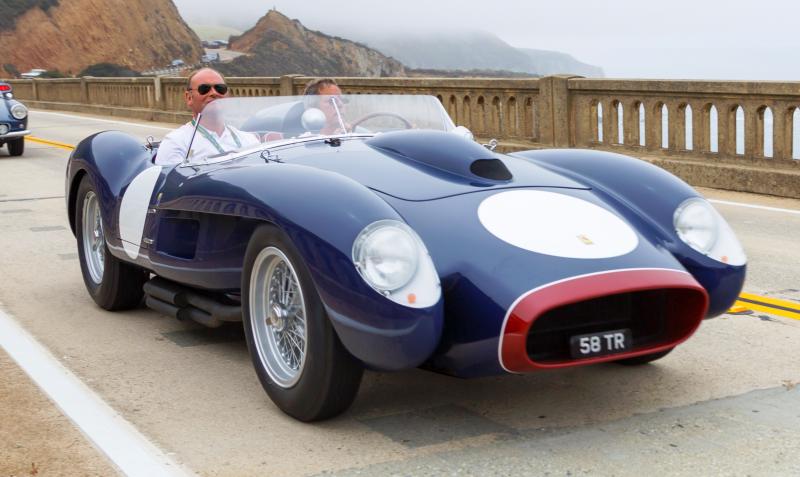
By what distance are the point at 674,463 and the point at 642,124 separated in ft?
33.5

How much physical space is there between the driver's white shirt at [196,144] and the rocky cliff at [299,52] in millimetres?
79224

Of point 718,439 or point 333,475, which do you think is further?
point 718,439

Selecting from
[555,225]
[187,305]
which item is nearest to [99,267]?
[187,305]

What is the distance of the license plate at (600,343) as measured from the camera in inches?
167

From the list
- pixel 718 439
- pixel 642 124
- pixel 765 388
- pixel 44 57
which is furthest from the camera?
pixel 44 57

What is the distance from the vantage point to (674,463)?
4059 millimetres

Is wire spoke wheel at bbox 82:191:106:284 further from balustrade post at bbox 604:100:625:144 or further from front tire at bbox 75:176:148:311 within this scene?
balustrade post at bbox 604:100:625:144

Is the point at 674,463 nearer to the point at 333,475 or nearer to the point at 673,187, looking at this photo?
the point at 333,475

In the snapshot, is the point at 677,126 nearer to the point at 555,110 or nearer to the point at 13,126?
the point at 555,110

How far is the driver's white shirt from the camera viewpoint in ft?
19.6

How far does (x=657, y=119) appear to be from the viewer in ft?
44.5

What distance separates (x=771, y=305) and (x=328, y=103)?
2777 mm

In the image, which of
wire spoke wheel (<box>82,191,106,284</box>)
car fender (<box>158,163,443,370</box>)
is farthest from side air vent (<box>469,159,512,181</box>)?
wire spoke wheel (<box>82,191,106,284</box>)

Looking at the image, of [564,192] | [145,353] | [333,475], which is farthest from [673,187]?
[145,353]
